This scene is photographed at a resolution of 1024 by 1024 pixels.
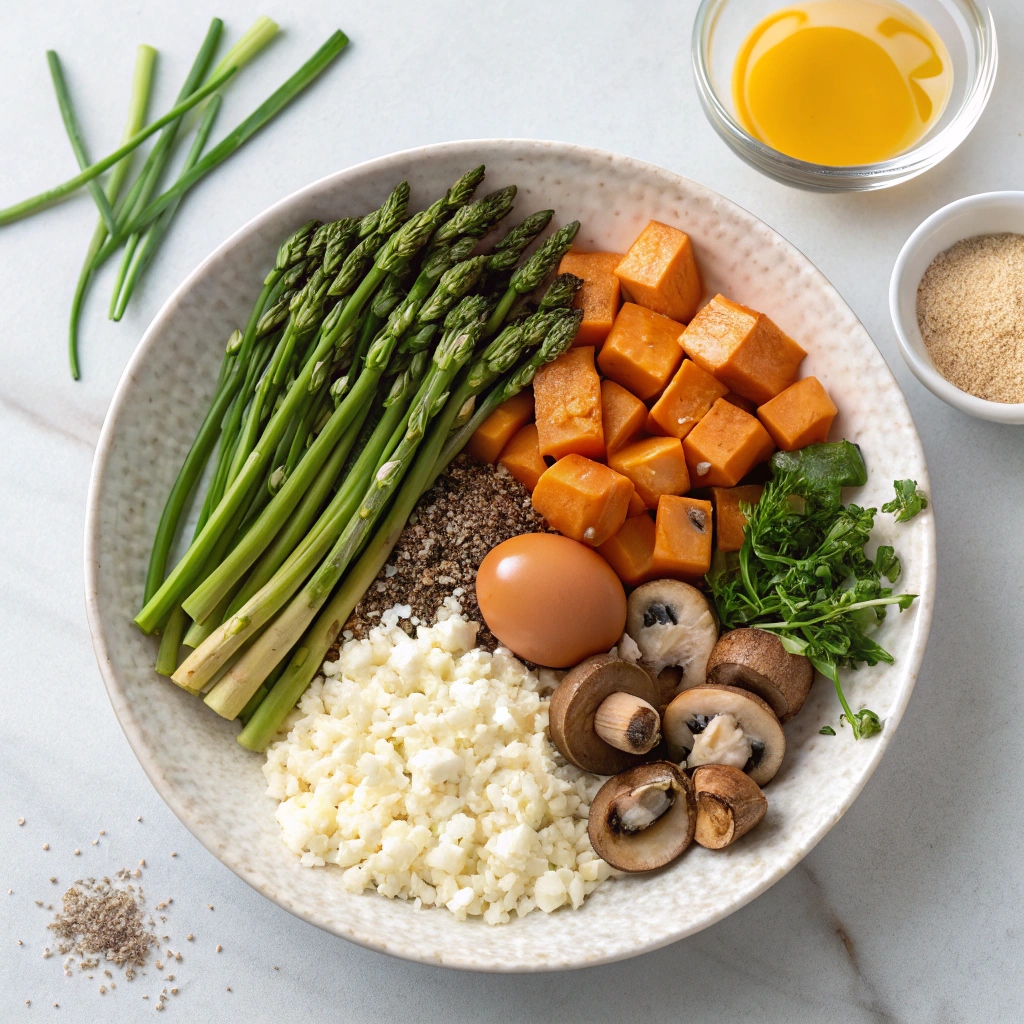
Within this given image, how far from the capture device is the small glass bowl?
230cm

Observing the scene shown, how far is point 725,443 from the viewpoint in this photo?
2.13 meters

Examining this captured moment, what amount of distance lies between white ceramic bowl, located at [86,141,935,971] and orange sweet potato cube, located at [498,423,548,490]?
20.4 inches

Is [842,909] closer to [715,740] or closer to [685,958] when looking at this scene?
[685,958]

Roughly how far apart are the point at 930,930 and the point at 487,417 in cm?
164

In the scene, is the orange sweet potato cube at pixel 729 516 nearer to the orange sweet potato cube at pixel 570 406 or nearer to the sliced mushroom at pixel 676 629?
the sliced mushroom at pixel 676 629

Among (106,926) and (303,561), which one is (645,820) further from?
(106,926)

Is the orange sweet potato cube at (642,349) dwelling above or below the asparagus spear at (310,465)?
above

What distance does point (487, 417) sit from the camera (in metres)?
2.23

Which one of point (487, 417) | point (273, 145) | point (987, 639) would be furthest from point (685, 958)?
point (273, 145)

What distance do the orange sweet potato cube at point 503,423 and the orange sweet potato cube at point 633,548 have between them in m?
0.35

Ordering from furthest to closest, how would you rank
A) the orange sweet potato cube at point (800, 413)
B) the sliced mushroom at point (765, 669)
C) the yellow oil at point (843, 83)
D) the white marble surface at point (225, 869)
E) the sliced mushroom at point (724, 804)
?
the yellow oil at point (843, 83), the white marble surface at point (225, 869), the orange sweet potato cube at point (800, 413), the sliced mushroom at point (765, 669), the sliced mushroom at point (724, 804)

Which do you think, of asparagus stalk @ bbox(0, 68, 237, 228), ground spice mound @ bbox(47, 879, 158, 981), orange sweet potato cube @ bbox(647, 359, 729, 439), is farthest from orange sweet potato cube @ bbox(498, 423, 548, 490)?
ground spice mound @ bbox(47, 879, 158, 981)

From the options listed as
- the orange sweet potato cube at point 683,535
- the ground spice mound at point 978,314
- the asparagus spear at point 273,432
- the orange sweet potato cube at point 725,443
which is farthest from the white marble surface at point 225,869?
the orange sweet potato cube at point 683,535

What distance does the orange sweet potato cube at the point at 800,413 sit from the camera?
2.12 m
